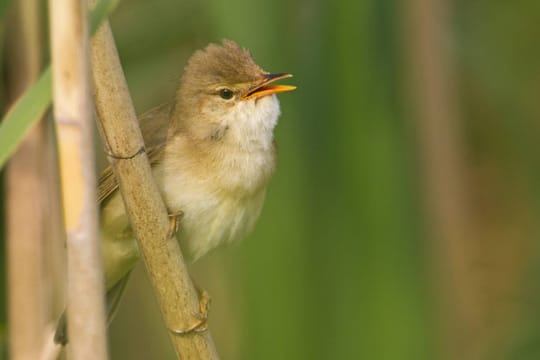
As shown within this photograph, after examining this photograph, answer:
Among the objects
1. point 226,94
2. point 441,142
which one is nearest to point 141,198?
point 226,94

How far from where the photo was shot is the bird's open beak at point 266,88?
2.08 meters

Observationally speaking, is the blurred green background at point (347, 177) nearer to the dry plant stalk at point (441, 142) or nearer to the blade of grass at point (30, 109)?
the dry plant stalk at point (441, 142)

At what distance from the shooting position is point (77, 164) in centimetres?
132

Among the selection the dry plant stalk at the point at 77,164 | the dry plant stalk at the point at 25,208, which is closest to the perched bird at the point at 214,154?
the dry plant stalk at the point at 25,208

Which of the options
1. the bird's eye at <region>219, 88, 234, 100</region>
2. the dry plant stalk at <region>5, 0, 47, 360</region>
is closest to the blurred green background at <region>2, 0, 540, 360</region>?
the bird's eye at <region>219, 88, 234, 100</region>

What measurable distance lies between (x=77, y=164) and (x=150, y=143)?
942mm

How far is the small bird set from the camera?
2158mm

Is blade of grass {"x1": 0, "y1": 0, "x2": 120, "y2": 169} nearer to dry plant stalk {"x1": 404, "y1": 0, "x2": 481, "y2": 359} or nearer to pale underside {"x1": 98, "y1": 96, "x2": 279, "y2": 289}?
pale underside {"x1": 98, "y1": 96, "x2": 279, "y2": 289}

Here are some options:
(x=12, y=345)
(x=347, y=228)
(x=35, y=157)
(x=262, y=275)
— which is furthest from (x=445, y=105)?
(x=12, y=345)

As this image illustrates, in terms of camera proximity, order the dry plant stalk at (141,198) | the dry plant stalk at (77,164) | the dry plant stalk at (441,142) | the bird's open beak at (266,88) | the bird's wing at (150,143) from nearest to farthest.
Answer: the dry plant stalk at (77,164) → the dry plant stalk at (141,198) → the bird's open beak at (266,88) → the bird's wing at (150,143) → the dry plant stalk at (441,142)

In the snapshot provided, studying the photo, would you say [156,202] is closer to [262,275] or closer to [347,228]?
[262,275]

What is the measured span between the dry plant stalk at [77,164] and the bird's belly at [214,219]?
794mm

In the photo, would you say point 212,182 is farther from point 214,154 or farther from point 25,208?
point 25,208

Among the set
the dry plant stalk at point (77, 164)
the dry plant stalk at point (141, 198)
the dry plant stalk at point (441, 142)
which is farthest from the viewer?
the dry plant stalk at point (441, 142)
